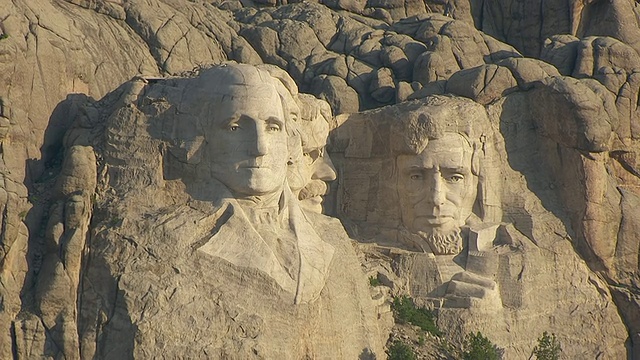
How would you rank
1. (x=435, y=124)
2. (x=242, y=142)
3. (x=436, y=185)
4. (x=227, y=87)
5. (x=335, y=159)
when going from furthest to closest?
(x=335, y=159)
(x=436, y=185)
(x=435, y=124)
(x=227, y=87)
(x=242, y=142)

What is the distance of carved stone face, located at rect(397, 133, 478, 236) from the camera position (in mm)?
39000

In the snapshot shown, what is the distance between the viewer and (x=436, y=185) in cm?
3906

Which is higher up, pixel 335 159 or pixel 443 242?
pixel 335 159

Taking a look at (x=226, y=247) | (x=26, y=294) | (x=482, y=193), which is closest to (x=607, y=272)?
(x=482, y=193)

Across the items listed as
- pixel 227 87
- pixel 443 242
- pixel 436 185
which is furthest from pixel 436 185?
pixel 227 87

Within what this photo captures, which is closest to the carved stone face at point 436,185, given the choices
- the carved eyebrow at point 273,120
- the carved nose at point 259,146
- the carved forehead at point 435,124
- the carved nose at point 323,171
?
the carved forehead at point 435,124

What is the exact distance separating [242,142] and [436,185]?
21.8 feet

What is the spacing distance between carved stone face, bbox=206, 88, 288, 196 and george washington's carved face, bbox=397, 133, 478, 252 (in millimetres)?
5934

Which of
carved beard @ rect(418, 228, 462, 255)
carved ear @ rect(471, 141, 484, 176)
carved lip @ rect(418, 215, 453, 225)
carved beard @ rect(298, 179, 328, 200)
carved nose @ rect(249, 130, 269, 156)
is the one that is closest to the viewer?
carved nose @ rect(249, 130, 269, 156)

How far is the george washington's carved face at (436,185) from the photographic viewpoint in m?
39.0

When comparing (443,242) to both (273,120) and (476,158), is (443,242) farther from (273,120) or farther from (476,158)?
(273,120)

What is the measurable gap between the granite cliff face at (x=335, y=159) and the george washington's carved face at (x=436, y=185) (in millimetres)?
450

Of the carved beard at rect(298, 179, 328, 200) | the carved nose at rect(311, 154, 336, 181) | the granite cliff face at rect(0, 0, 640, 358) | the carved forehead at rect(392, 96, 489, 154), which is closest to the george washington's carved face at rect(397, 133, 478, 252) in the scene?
the carved forehead at rect(392, 96, 489, 154)

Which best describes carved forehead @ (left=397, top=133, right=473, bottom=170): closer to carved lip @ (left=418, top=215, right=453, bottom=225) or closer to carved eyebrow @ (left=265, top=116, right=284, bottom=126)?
carved lip @ (left=418, top=215, right=453, bottom=225)
